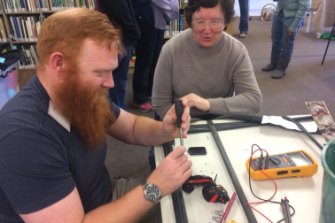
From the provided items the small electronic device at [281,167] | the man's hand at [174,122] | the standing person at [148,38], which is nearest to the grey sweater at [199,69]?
the man's hand at [174,122]

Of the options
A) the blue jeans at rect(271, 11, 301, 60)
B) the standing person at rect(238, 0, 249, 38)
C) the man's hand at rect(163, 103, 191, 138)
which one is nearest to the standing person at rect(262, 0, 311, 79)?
the blue jeans at rect(271, 11, 301, 60)

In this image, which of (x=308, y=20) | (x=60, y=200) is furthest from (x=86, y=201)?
(x=308, y=20)

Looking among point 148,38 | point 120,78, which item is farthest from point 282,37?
point 120,78

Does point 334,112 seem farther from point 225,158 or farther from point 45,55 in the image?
point 45,55

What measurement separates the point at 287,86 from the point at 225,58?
6.67ft

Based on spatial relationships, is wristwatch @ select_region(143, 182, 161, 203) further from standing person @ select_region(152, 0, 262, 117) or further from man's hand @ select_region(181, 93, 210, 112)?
standing person @ select_region(152, 0, 262, 117)

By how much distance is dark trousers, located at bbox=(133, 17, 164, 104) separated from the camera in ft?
8.42

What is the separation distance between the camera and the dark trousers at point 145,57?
101 inches

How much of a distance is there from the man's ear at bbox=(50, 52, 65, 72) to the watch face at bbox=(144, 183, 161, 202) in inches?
15.9

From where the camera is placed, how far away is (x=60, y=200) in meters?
0.79

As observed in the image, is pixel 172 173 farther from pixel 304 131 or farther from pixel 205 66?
pixel 205 66

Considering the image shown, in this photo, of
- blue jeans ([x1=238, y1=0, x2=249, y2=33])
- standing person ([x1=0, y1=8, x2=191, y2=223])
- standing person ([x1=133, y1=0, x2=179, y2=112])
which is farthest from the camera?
blue jeans ([x1=238, y1=0, x2=249, y2=33])

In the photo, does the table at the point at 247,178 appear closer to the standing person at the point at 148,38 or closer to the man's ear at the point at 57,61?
the man's ear at the point at 57,61

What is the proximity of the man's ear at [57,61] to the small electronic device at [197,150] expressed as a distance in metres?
0.50
